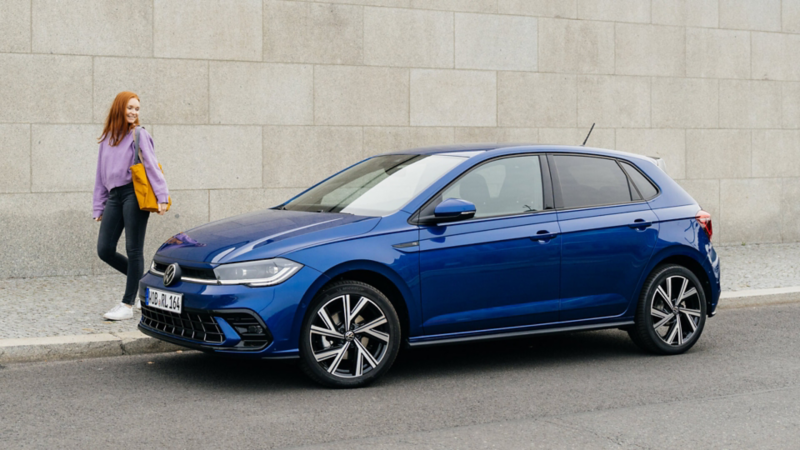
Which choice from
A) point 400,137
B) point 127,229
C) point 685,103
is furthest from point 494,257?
point 685,103

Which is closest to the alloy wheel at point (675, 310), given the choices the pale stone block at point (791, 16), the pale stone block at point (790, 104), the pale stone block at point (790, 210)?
the pale stone block at point (790, 210)

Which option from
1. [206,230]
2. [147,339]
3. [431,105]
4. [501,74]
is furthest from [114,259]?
[501,74]

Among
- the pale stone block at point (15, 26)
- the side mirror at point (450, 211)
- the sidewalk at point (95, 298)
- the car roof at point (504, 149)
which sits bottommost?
the sidewalk at point (95, 298)

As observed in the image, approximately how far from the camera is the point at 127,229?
8.14 meters

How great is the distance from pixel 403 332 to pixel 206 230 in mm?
1541

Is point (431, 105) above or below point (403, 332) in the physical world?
above

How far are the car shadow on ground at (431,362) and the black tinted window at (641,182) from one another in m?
1.25

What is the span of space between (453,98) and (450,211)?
675 centimetres

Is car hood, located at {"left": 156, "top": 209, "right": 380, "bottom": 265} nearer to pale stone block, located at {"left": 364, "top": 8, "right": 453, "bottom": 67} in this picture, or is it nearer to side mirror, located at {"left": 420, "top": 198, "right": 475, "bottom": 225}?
side mirror, located at {"left": 420, "top": 198, "right": 475, "bottom": 225}

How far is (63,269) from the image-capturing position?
10688mm

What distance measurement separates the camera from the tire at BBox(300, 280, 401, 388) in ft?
19.4

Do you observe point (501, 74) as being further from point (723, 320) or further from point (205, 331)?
point (205, 331)

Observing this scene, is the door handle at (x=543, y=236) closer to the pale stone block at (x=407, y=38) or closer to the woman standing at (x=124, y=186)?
the woman standing at (x=124, y=186)

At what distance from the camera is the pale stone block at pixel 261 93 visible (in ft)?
37.5
